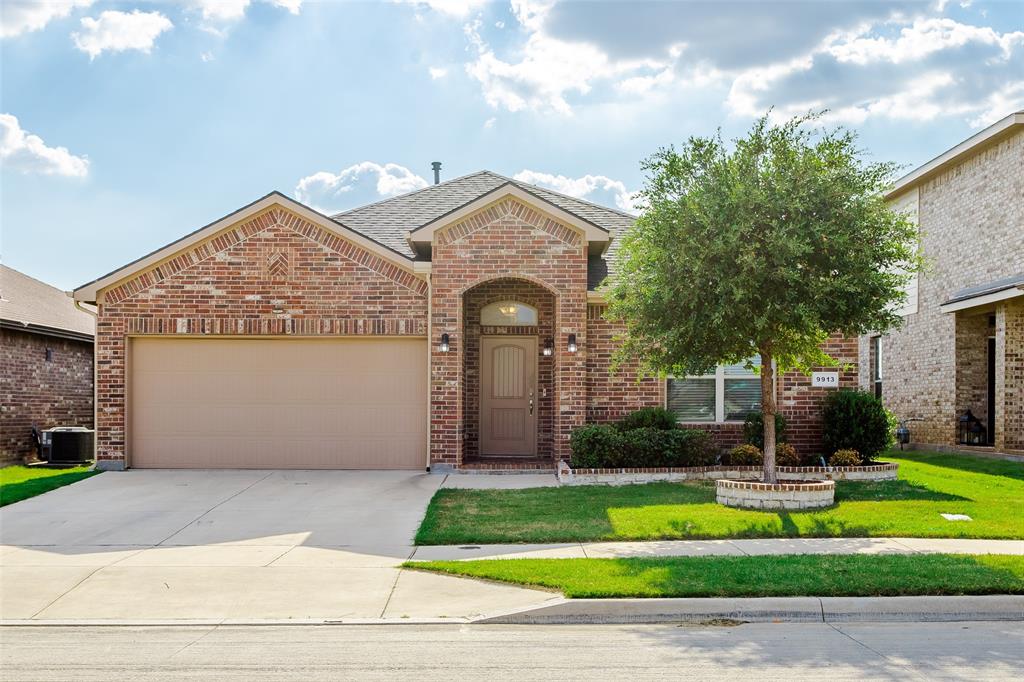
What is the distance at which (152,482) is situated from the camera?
13.8 metres

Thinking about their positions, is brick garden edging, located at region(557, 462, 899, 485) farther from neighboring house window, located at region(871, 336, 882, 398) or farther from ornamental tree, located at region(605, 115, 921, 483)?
neighboring house window, located at region(871, 336, 882, 398)

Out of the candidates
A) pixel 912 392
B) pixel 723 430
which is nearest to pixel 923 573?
pixel 723 430

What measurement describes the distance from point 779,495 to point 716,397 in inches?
174

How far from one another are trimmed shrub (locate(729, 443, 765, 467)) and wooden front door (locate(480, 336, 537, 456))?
399 cm

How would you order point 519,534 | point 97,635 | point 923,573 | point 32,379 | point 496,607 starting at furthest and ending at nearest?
point 32,379, point 519,534, point 923,573, point 496,607, point 97,635

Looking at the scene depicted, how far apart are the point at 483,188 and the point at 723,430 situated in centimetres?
756

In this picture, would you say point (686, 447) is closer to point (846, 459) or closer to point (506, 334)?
point (846, 459)

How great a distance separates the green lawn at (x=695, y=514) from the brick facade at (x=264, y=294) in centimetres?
385

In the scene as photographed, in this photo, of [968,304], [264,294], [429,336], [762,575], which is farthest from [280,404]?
[968,304]

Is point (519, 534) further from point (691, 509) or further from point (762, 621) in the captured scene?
point (762, 621)

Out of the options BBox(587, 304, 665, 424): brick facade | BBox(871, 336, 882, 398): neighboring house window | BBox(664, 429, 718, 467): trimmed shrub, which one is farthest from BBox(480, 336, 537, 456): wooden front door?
BBox(871, 336, 882, 398): neighboring house window

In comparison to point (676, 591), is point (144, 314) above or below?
above

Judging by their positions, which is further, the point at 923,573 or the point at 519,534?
the point at 519,534

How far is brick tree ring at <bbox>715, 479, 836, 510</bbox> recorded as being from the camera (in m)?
11.1
